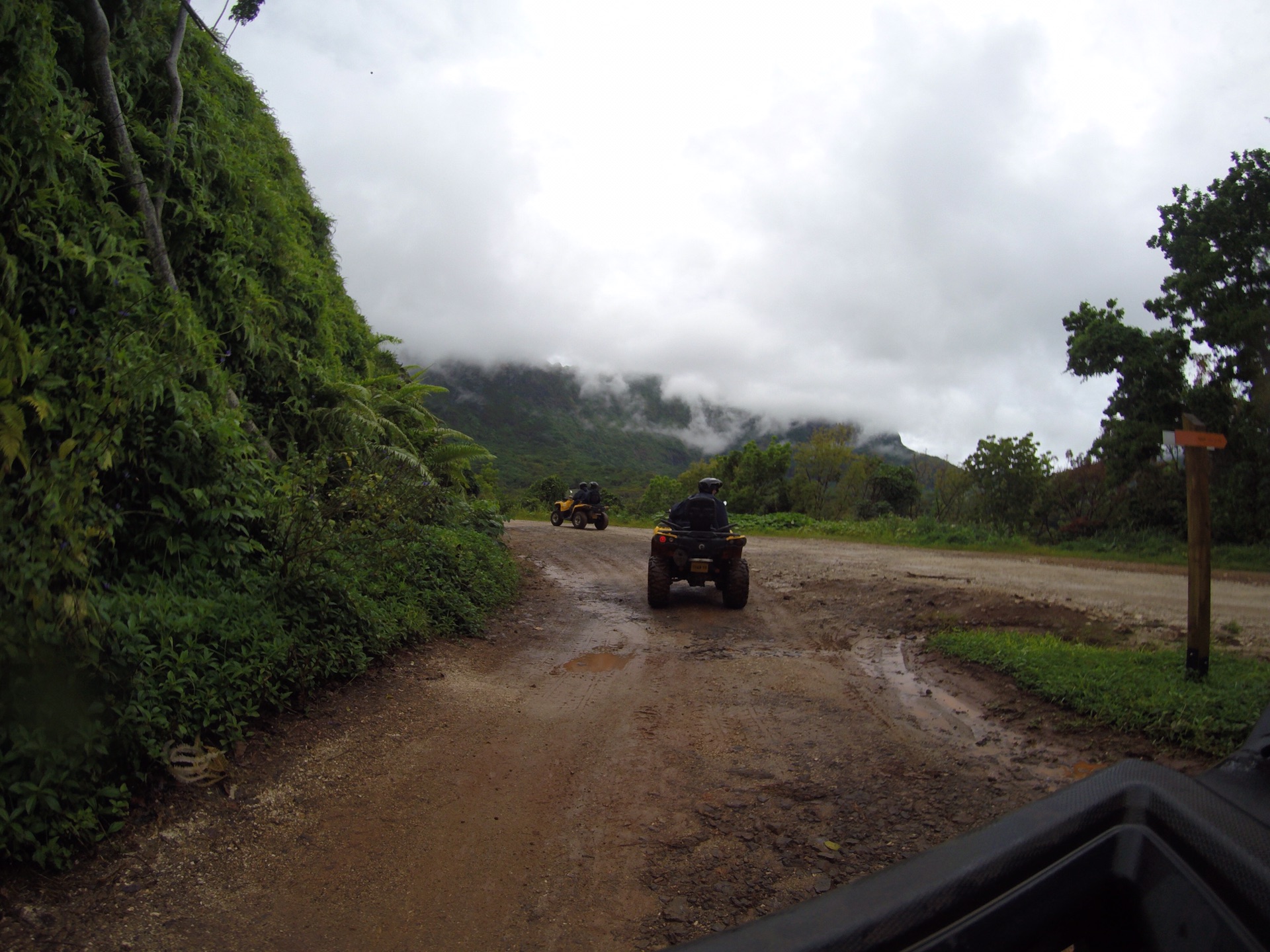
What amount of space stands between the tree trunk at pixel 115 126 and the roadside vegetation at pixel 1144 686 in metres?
8.04

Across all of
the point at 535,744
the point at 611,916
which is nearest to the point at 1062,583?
the point at 535,744

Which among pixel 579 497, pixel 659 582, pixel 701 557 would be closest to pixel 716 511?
pixel 701 557

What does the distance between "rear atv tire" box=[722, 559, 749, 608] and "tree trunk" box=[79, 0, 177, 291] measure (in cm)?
718

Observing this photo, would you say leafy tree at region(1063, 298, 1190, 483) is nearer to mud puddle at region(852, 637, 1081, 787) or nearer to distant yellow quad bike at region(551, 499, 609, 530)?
distant yellow quad bike at region(551, 499, 609, 530)

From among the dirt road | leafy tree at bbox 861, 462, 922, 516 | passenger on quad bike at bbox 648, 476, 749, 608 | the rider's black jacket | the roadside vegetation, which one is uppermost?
leafy tree at bbox 861, 462, 922, 516

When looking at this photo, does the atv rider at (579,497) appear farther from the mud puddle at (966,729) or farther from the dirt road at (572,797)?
the mud puddle at (966,729)

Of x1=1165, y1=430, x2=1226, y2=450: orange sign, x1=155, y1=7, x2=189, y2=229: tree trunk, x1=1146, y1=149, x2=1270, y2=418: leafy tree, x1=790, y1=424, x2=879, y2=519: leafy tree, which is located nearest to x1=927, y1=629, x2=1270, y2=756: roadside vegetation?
x1=1165, y1=430, x2=1226, y2=450: orange sign

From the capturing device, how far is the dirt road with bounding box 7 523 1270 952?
3008 millimetres

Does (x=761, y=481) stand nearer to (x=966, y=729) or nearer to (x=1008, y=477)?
(x=1008, y=477)

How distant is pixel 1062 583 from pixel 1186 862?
483 inches

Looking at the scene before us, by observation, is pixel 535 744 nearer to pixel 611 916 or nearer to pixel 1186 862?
pixel 611 916

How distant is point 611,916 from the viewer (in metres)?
3.05

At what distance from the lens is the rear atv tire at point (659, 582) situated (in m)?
10.0

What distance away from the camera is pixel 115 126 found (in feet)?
20.1
